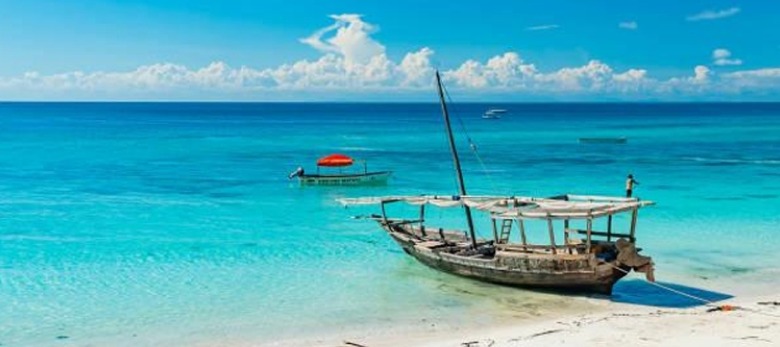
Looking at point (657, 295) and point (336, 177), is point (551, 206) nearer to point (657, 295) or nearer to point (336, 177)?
point (657, 295)

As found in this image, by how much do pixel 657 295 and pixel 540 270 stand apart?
123 inches

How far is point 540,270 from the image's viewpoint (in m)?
20.6

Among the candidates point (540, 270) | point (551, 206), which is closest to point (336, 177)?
point (551, 206)

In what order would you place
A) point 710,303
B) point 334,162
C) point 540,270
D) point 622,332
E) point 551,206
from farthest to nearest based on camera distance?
point 334,162 < point 551,206 < point 540,270 < point 710,303 < point 622,332

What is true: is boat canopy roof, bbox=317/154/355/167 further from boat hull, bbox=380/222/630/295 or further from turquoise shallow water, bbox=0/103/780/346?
boat hull, bbox=380/222/630/295

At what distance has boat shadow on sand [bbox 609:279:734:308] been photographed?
20219 millimetres

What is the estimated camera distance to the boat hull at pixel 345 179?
46562mm

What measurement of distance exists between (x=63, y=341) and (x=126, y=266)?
7.65 metres

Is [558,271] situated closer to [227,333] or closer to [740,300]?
[740,300]

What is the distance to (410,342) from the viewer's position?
679 inches

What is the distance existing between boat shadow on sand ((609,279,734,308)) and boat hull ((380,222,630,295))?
686mm

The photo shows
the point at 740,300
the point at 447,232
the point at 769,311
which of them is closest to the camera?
the point at 769,311

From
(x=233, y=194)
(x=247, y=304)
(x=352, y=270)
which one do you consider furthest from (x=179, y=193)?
(x=247, y=304)

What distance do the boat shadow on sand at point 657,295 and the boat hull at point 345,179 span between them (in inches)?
1040
